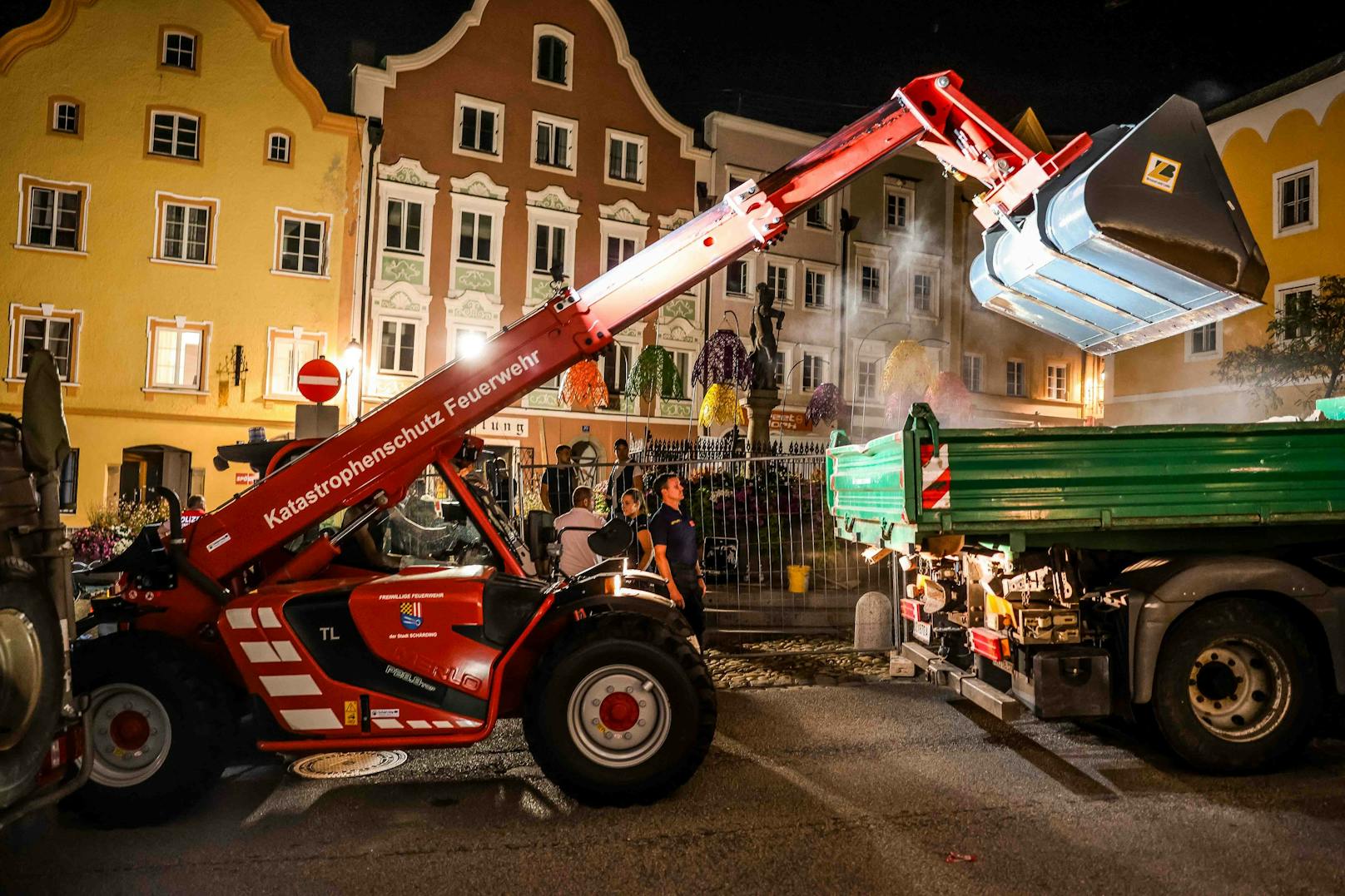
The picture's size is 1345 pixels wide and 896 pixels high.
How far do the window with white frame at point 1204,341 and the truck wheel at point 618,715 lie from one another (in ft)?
86.5

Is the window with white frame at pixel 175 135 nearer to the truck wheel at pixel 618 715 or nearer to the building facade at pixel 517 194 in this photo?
the building facade at pixel 517 194

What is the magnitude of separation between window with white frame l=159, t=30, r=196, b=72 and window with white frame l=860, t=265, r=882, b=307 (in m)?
21.2

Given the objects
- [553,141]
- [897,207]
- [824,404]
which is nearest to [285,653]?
[824,404]

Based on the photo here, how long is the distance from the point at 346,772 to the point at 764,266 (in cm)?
2754

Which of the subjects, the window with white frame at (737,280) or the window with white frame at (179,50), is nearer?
the window with white frame at (179,50)

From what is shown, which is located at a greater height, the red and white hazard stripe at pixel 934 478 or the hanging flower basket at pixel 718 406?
the hanging flower basket at pixel 718 406

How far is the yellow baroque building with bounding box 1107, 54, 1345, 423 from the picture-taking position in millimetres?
23875

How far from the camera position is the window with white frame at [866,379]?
33.3 m

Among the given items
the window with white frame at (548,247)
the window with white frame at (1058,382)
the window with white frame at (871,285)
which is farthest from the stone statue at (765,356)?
the window with white frame at (1058,382)

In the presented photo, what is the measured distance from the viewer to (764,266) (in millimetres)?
31719

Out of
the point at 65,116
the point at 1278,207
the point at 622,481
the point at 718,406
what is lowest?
the point at 622,481

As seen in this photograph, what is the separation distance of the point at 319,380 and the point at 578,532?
508cm

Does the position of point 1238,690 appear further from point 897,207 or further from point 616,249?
point 897,207

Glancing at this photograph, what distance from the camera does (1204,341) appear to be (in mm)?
27141
